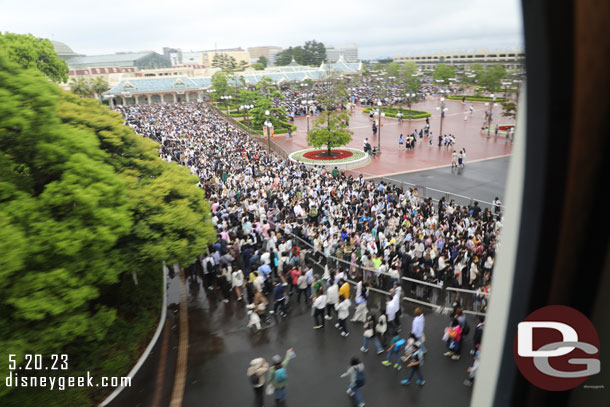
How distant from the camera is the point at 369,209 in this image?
1488cm

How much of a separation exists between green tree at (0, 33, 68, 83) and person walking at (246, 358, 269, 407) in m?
35.4

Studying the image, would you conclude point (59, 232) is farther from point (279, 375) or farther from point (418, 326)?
point (418, 326)

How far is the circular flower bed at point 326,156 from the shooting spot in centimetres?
2698

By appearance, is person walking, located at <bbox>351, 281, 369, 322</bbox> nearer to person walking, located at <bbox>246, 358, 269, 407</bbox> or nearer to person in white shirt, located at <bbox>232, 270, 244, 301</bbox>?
person walking, located at <bbox>246, 358, 269, 407</bbox>

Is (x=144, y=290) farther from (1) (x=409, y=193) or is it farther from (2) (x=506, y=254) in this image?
(1) (x=409, y=193)

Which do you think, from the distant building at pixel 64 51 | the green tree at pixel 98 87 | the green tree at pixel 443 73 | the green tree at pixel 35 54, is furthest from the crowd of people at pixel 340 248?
the distant building at pixel 64 51

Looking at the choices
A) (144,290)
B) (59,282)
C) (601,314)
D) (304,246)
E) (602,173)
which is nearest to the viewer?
(602,173)

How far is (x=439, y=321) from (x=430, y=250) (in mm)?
2240

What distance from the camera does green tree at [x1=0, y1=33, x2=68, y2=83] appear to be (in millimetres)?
32500

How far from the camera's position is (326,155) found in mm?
28812

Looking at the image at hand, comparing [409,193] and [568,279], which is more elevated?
[568,279]

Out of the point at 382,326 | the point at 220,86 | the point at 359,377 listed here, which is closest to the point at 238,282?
the point at 382,326

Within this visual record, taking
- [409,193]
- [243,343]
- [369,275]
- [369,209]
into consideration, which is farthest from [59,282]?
[409,193]

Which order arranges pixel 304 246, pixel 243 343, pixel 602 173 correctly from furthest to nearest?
1. pixel 304 246
2. pixel 243 343
3. pixel 602 173
